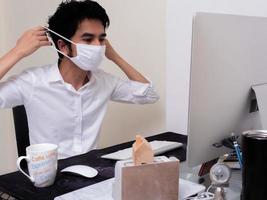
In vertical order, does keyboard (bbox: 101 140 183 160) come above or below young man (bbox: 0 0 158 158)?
below

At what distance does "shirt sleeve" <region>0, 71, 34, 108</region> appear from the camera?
4.63 ft

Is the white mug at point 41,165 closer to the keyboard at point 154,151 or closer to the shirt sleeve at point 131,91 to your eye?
the keyboard at point 154,151

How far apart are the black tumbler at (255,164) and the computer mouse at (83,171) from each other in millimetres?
495

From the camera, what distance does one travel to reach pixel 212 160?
996 millimetres

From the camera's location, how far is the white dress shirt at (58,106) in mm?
1487

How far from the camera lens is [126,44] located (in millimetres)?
→ 2055

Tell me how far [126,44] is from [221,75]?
4.05ft

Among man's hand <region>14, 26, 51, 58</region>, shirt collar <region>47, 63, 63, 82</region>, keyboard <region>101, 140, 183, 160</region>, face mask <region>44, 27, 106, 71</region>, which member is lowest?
keyboard <region>101, 140, 183, 160</region>

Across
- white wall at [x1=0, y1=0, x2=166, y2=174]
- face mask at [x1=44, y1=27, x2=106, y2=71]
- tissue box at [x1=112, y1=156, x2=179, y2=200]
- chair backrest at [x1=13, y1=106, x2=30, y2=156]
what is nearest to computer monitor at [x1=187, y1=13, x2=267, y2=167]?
tissue box at [x1=112, y1=156, x2=179, y2=200]

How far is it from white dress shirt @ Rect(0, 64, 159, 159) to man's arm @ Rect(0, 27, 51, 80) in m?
0.07

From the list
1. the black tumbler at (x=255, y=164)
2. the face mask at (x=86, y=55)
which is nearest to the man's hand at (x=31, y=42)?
the face mask at (x=86, y=55)

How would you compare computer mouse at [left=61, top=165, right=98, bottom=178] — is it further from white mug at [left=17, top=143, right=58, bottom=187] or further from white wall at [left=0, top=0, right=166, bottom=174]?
white wall at [left=0, top=0, right=166, bottom=174]

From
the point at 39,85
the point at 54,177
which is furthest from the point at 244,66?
the point at 39,85

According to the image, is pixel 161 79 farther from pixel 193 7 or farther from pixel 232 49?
pixel 232 49
